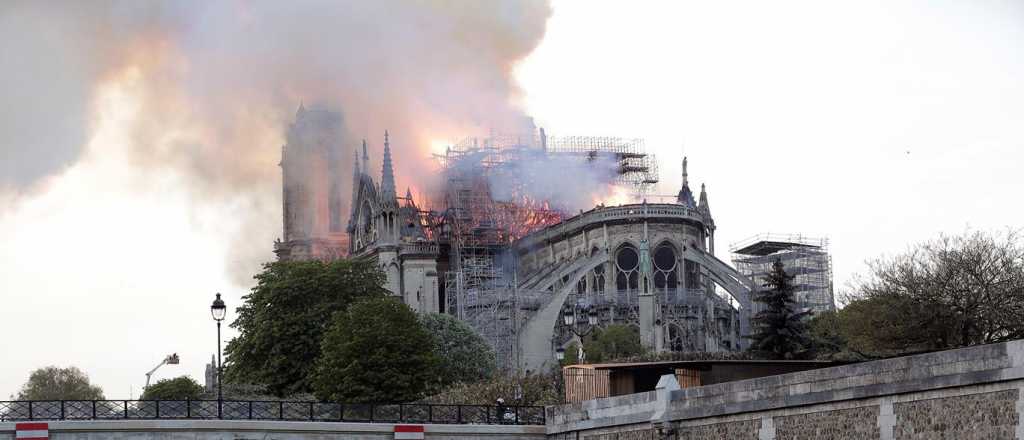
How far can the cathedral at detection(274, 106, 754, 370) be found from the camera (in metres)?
104

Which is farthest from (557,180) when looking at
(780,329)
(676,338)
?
(780,329)

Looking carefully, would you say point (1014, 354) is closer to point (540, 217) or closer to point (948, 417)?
point (948, 417)

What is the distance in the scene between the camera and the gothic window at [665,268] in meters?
110

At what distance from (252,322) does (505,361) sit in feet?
60.6

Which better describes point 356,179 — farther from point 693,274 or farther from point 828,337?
point 828,337

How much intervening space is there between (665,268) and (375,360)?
39260 millimetres

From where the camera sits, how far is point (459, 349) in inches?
3492

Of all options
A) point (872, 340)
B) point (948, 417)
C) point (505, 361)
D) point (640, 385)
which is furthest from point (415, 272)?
point (948, 417)

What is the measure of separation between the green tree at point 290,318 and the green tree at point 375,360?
436cm

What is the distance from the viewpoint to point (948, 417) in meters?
30.5

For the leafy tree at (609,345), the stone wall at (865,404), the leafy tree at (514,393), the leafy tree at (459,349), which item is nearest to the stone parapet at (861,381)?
the stone wall at (865,404)

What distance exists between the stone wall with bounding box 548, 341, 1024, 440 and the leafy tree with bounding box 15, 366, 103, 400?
315 feet

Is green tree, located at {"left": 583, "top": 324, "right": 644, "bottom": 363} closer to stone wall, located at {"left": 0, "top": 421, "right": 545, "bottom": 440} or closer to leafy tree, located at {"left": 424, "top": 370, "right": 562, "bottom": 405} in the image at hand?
leafy tree, located at {"left": 424, "top": 370, "right": 562, "bottom": 405}

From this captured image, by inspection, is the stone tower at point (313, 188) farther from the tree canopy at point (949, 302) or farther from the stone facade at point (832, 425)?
the stone facade at point (832, 425)
